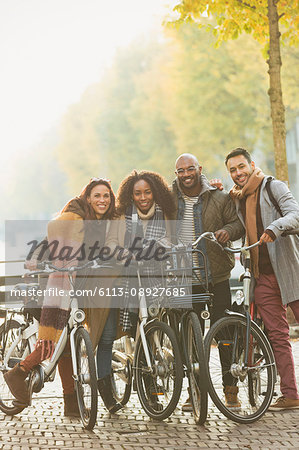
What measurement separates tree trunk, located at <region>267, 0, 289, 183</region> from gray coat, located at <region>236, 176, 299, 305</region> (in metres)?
4.94

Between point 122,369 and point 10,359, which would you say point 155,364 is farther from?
point 10,359

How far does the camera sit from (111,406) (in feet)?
22.0

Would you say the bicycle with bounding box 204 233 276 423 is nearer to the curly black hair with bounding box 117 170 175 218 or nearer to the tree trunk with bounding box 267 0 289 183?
the curly black hair with bounding box 117 170 175 218

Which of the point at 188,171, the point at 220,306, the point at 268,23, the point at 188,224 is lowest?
the point at 220,306

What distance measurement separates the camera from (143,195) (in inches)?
264

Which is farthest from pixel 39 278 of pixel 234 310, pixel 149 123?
pixel 149 123

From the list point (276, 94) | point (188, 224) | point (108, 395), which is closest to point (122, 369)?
point (108, 395)

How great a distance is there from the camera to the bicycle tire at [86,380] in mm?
5957

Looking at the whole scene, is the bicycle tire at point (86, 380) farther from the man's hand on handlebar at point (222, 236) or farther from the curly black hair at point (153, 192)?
the man's hand on handlebar at point (222, 236)

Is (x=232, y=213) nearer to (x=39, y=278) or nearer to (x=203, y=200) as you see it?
(x=203, y=200)

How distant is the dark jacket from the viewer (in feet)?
22.1

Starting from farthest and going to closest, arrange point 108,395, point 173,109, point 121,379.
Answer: point 173,109, point 121,379, point 108,395

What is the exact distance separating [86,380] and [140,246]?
3.94ft

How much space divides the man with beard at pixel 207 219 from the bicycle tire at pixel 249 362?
332mm
